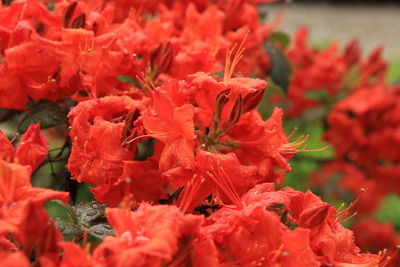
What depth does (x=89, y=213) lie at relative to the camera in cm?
99

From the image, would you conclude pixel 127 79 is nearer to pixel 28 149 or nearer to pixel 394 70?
pixel 28 149

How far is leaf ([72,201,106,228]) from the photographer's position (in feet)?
3.18

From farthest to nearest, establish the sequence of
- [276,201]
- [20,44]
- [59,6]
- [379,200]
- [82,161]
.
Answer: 1. [379,200]
2. [59,6]
3. [20,44]
4. [82,161]
5. [276,201]

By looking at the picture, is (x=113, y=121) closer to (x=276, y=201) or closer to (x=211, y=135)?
(x=211, y=135)

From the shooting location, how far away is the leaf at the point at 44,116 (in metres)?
1.22

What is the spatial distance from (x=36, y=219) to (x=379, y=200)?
7.49 ft

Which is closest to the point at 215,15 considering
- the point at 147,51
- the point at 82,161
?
the point at 147,51

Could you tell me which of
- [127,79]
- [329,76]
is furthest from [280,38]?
[127,79]

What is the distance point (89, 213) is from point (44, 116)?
0.31 metres

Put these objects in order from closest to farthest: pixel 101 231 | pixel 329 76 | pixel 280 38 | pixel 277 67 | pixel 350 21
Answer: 1. pixel 101 231
2. pixel 277 67
3. pixel 280 38
4. pixel 329 76
5. pixel 350 21

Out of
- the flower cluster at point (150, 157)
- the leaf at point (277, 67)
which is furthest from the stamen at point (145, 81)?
the leaf at point (277, 67)

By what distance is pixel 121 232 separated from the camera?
810mm

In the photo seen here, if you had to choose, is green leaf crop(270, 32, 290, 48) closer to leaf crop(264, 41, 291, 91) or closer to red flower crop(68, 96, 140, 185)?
leaf crop(264, 41, 291, 91)

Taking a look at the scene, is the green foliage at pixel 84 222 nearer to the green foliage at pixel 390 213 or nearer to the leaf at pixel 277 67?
the leaf at pixel 277 67
